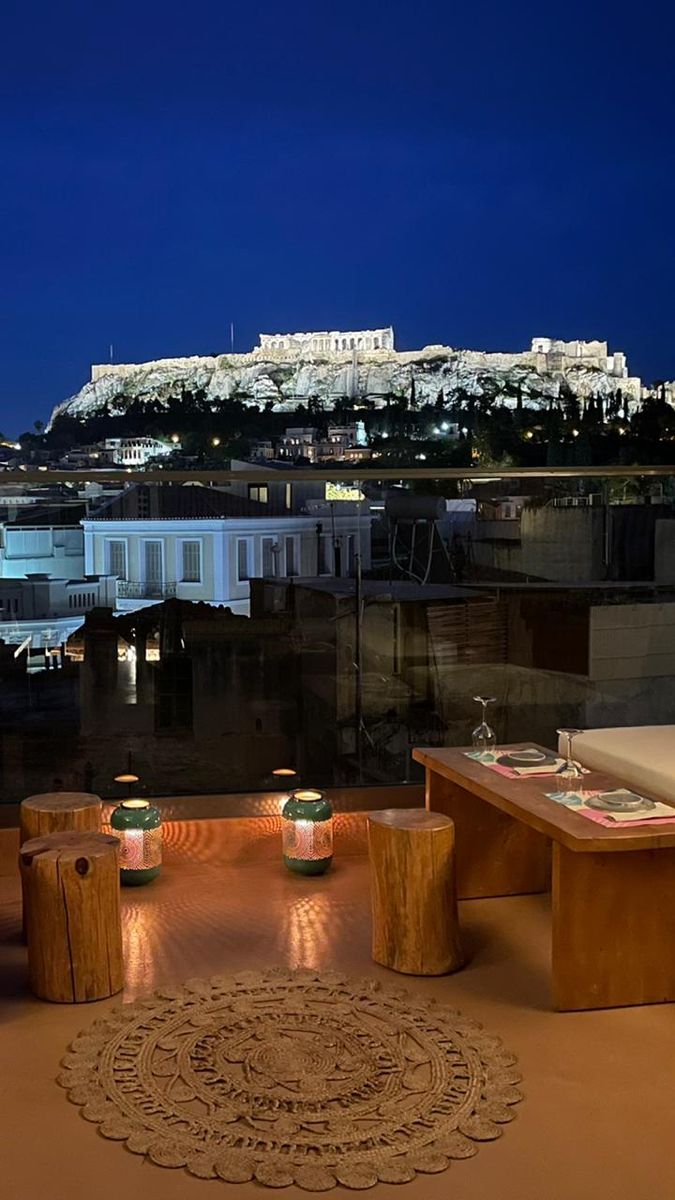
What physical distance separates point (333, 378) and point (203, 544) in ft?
8.55

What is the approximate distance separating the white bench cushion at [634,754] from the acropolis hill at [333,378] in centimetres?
214

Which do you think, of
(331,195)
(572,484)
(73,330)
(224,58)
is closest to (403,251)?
(331,195)

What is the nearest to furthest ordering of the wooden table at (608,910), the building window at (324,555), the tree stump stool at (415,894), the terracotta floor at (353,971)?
the terracotta floor at (353,971)
the wooden table at (608,910)
the tree stump stool at (415,894)
the building window at (324,555)

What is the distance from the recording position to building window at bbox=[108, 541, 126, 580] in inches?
163

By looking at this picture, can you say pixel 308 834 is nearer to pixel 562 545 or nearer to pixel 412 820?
pixel 412 820

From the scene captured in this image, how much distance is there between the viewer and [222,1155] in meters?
2.01

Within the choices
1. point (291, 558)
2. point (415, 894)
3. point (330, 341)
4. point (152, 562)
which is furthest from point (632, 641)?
point (330, 341)

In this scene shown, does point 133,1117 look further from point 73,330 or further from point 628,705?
point 73,330

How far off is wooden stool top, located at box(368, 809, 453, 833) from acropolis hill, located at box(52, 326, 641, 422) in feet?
7.96

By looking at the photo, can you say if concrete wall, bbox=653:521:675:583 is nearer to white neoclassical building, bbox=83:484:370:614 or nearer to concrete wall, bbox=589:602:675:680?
concrete wall, bbox=589:602:675:680

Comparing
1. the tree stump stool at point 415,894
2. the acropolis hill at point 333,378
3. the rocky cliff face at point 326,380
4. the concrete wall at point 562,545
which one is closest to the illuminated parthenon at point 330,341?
the acropolis hill at point 333,378

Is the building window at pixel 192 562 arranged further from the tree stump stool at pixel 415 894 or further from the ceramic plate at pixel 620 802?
the ceramic plate at pixel 620 802

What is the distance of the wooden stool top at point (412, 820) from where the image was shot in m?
2.77

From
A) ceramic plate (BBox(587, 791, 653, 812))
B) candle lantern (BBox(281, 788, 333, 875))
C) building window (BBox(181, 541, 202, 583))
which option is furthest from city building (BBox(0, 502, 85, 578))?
ceramic plate (BBox(587, 791, 653, 812))
